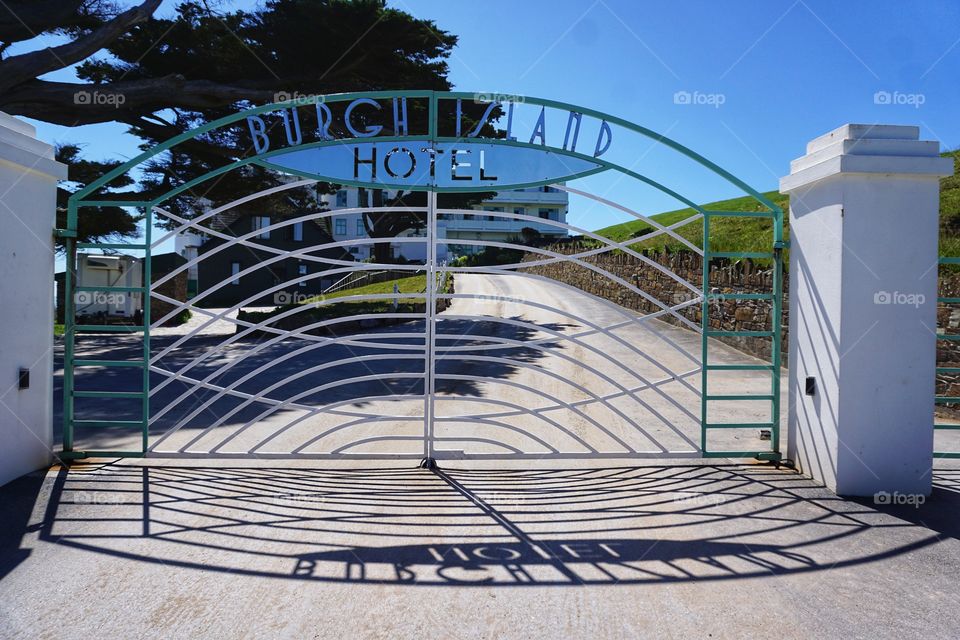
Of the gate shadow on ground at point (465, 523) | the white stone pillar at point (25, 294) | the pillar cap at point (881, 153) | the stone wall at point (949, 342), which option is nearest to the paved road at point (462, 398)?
the gate shadow on ground at point (465, 523)

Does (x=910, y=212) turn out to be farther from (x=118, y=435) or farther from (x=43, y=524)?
(x=118, y=435)

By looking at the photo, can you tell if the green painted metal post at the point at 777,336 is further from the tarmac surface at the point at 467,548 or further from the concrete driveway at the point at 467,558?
the concrete driveway at the point at 467,558

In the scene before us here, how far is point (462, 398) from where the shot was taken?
17.1ft

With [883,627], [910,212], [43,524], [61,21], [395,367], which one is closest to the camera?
[883,627]

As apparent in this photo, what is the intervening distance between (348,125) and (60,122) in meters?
12.8

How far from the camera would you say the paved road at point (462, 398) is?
5422 millimetres

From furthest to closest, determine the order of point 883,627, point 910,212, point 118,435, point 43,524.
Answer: point 118,435 → point 910,212 → point 43,524 → point 883,627

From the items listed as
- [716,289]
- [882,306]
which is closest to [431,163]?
[882,306]

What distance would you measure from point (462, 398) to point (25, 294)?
3632mm

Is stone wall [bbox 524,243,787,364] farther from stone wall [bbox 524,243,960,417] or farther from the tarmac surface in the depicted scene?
the tarmac surface

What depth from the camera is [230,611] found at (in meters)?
3.07

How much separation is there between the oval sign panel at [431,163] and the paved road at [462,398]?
3.64ft

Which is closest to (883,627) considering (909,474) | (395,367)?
(909,474)

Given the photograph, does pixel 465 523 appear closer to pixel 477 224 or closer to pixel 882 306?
pixel 882 306
